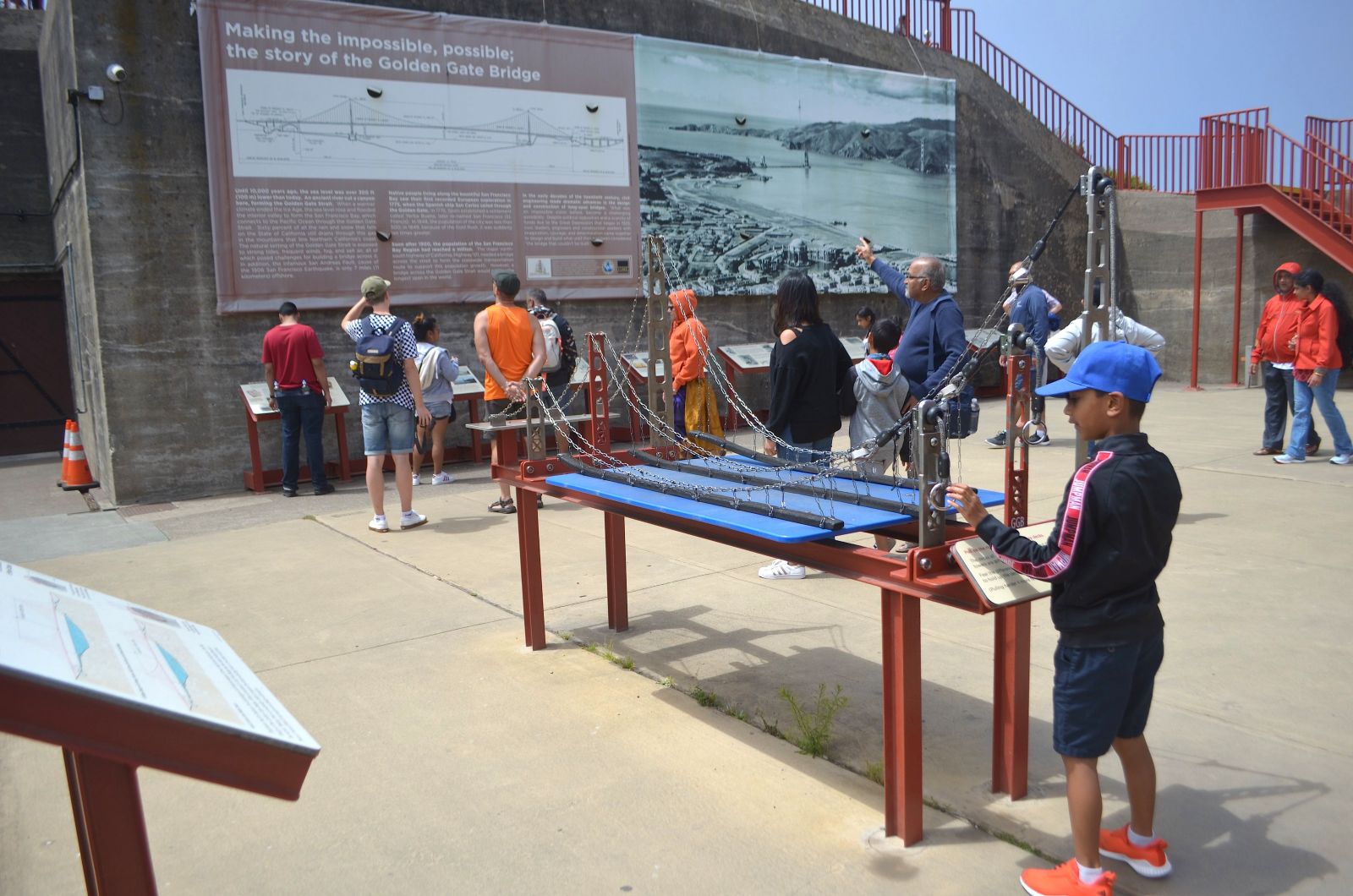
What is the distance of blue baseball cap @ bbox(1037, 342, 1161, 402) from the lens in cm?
252

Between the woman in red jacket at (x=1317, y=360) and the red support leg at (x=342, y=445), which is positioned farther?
the red support leg at (x=342, y=445)

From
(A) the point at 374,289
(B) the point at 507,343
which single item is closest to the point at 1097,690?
(B) the point at 507,343

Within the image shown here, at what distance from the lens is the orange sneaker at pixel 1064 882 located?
2529 millimetres

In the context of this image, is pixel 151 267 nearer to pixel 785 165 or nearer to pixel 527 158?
pixel 527 158

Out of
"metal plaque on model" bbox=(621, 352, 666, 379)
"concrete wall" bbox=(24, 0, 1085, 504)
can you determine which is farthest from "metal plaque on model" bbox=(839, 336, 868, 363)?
"concrete wall" bbox=(24, 0, 1085, 504)

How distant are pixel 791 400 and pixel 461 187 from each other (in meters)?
5.84

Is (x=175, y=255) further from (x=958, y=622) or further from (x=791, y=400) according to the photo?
(x=958, y=622)

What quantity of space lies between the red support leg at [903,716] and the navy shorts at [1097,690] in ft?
1.31

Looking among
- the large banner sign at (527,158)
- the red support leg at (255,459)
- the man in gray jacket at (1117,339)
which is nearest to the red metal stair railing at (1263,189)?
the large banner sign at (527,158)

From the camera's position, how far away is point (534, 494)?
15.4 feet

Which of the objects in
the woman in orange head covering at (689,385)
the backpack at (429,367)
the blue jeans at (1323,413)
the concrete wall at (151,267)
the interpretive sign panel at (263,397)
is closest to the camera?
the woman in orange head covering at (689,385)

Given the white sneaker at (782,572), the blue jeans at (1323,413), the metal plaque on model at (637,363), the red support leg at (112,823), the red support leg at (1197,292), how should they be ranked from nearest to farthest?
the red support leg at (112,823), the white sneaker at (782,572), the blue jeans at (1323,413), the metal plaque on model at (637,363), the red support leg at (1197,292)

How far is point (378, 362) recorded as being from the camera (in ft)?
23.2

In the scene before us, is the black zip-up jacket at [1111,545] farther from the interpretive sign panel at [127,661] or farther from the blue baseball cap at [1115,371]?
the interpretive sign panel at [127,661]
